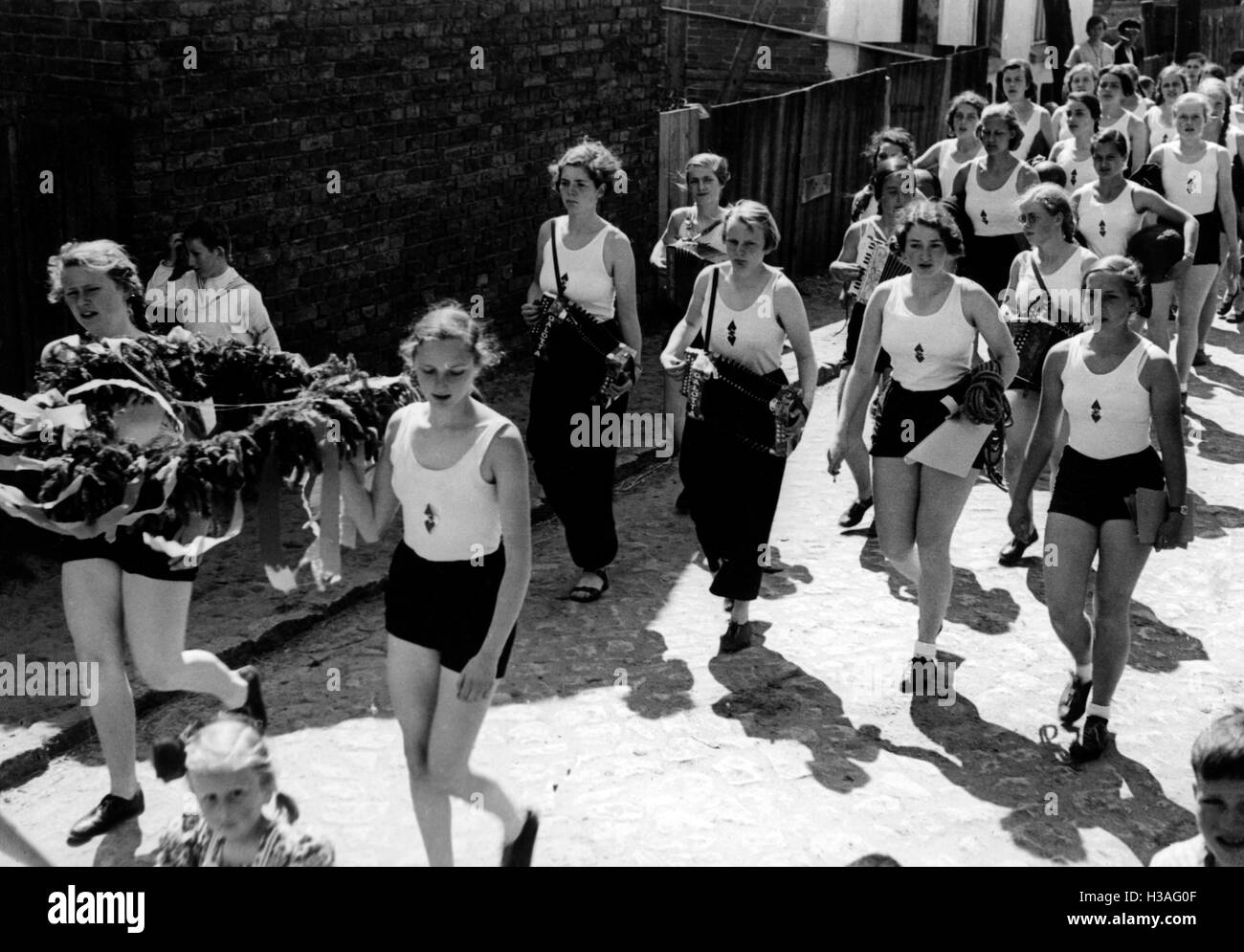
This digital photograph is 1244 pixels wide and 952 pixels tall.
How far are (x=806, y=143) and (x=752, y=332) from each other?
9026 millimetres

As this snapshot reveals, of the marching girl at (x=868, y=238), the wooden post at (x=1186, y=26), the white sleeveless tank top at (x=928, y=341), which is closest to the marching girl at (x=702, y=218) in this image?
the marching girl at (x=868, y=238)

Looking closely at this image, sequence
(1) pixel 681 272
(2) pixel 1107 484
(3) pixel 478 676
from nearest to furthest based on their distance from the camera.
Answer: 1. (3) pixel 478 676
2. (2) pixel 1107 484
3. (1) pixel 681 272

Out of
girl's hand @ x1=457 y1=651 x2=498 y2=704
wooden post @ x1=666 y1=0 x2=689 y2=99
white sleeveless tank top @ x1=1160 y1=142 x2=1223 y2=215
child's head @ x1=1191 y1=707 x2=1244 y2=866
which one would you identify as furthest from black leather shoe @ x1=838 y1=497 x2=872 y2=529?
wooden post @ x1=666 y1=0 x2=689 y2=99

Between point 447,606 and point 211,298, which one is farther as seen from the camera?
point 211,298

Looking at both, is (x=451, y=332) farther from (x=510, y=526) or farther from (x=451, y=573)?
(x=451, y=573)

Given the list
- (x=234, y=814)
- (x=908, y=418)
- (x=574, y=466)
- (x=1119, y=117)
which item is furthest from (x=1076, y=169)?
(x=234, y=814)

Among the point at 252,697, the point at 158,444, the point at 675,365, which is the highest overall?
the point at 158,444

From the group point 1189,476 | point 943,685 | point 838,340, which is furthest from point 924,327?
point 838,340

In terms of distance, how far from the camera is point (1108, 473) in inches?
263

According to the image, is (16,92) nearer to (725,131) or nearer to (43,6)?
(43,6)

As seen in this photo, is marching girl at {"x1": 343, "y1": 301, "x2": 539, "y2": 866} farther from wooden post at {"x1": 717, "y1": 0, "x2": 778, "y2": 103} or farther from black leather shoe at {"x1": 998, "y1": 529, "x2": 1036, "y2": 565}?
wooden post at {"x1": 717, "y1": 0, "x2": 778, "y2": 103}

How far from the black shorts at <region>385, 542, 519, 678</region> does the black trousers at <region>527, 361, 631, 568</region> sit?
3.21 metres

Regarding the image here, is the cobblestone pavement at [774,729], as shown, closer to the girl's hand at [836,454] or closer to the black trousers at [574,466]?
the black trousers at [574,466]

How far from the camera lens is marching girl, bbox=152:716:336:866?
14.3ft
